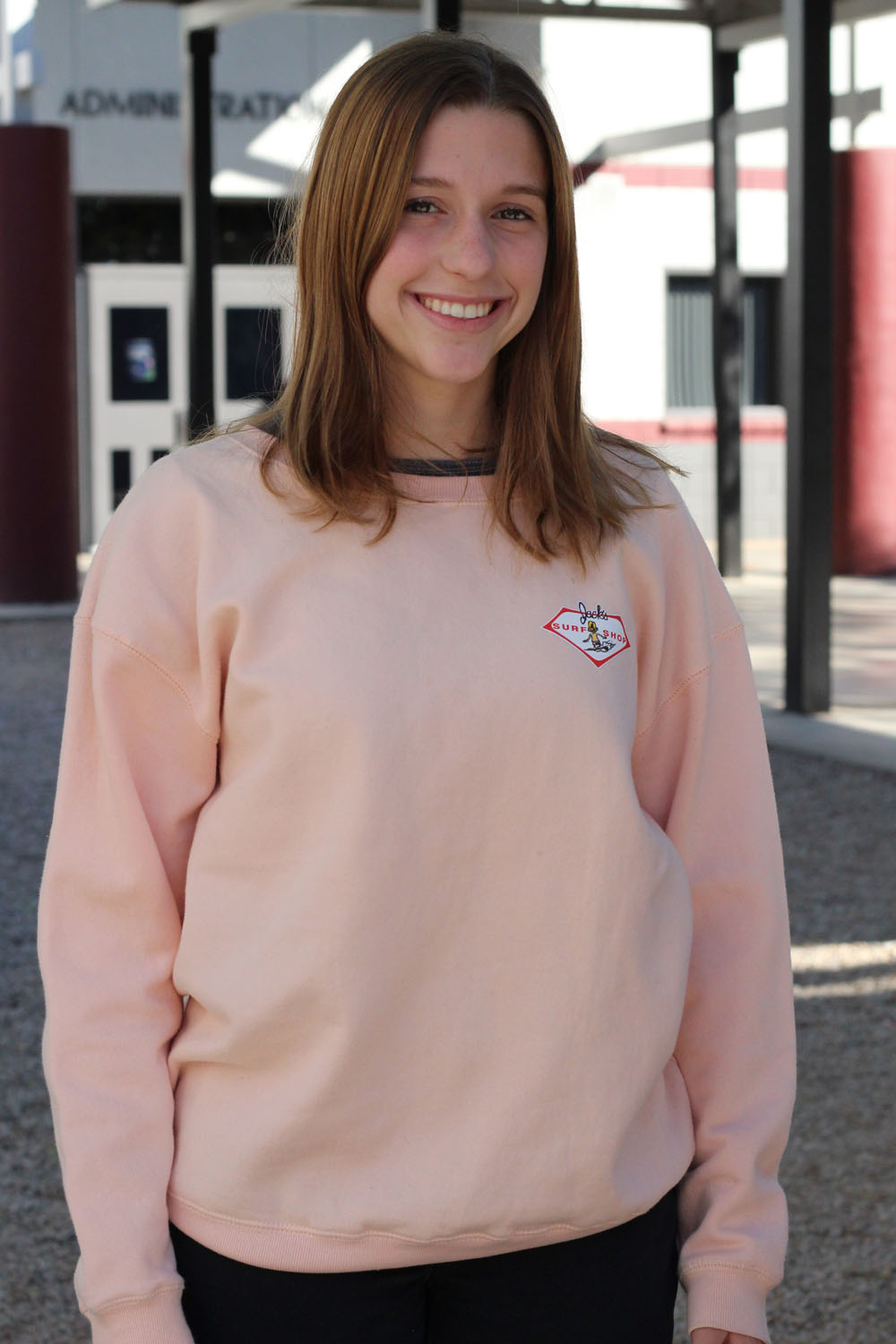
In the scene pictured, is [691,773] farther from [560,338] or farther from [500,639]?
[560,338]

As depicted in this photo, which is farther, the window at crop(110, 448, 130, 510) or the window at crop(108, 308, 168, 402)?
the window at crop(110, 448, 130, 510)

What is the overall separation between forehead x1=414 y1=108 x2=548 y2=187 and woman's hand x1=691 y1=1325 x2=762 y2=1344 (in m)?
1.09

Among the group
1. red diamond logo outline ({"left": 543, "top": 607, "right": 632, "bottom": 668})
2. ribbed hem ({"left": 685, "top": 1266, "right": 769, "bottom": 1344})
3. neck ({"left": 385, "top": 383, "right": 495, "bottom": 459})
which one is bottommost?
ribbed hem ({"left": 685, "top": 1266, "right": 769, "bottom": 1344})

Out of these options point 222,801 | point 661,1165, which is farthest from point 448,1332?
point 222,801

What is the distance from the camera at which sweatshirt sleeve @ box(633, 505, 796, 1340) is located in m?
1.83

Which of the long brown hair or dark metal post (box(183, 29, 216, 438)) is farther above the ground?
dark metal post (box(183, 29, 216, 438))

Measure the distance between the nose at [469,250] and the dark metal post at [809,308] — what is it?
672 centimetres

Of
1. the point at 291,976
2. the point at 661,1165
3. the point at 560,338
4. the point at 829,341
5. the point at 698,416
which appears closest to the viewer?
the point at 291,976

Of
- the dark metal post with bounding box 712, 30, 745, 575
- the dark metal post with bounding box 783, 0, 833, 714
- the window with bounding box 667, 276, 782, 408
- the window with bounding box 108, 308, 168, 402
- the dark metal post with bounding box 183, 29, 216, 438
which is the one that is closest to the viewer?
the dark metal post with bounding box 783, 0, 833, 714

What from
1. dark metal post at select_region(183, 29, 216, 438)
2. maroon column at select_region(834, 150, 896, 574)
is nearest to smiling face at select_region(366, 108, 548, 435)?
dark metal post at select_region(183, 29, 216, 438)

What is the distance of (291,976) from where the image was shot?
1.61 m

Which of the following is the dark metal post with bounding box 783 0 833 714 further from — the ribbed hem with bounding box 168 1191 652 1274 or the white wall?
the white wall

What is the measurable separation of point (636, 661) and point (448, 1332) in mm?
631

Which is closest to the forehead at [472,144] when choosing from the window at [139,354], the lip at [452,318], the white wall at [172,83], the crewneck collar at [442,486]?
the lip at [452,318]
